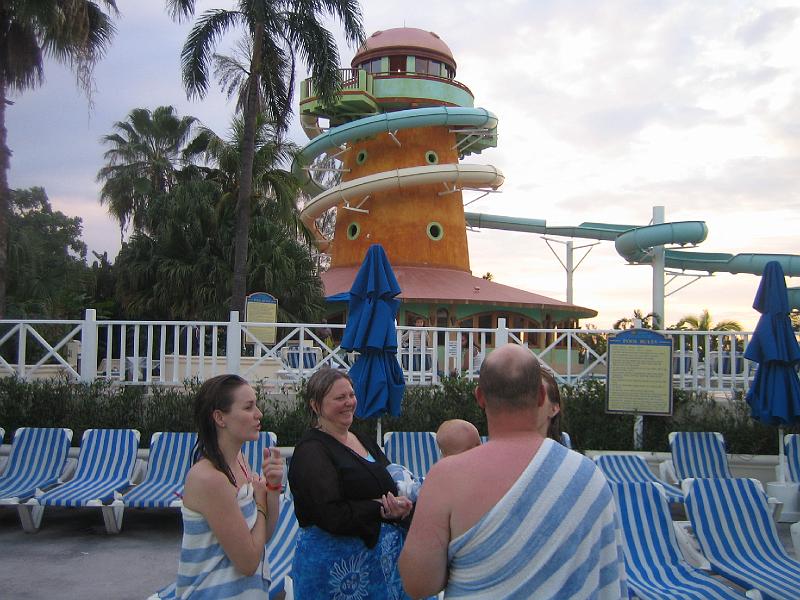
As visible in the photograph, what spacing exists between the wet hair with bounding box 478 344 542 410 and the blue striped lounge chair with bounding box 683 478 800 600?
162 inches

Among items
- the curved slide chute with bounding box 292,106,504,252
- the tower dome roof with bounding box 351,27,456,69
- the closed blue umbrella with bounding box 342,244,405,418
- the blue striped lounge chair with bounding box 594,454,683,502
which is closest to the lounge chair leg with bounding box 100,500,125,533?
the closed blue umbrella with bounding box 342,244,405,418

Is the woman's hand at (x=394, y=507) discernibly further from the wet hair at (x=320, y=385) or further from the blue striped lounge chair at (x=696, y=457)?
the blue striped lounge chair at (x=696, y=457)

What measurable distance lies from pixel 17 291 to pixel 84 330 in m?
22.8

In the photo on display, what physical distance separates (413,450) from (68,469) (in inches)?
160

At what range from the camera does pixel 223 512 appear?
2.70 meters

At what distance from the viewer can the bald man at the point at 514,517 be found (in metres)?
2.05

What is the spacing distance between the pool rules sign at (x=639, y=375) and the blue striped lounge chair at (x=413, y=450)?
9.28 feet

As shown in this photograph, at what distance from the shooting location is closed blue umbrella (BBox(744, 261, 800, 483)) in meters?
8.43

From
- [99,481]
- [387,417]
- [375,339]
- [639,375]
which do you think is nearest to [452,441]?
[375,339]

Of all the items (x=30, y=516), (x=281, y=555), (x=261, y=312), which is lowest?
(x=30, y=516)

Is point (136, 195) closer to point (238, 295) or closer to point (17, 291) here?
point (17, 291)

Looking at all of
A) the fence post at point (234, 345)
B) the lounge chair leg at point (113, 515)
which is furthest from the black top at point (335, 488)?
the fence post at point (234, 345)

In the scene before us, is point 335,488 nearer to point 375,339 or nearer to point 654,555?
point 654,555

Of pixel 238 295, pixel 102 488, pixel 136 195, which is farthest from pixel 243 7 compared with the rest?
pixel 136 195
